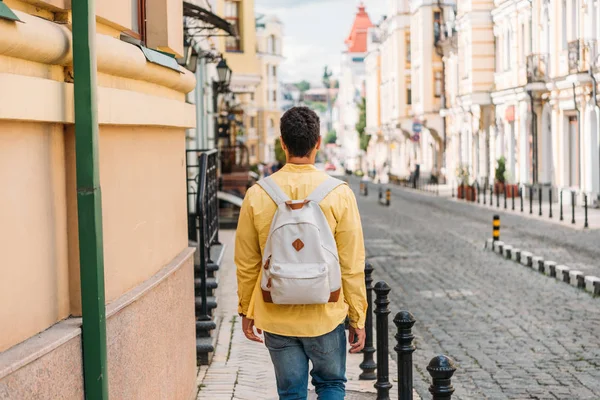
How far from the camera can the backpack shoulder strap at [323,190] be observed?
507cm

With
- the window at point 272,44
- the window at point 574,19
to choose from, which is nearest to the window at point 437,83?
the window at point 574,19

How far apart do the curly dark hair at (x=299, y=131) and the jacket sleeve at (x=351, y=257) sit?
27 centimetres

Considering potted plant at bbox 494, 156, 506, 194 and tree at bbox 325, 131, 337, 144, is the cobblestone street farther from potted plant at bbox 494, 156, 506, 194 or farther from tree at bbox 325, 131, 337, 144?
tree at bbox 325, 131, 337, 144

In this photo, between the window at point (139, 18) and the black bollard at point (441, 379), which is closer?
the black bollard at point (441, 379)

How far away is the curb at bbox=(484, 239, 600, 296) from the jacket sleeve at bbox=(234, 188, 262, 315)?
10174 millimetres

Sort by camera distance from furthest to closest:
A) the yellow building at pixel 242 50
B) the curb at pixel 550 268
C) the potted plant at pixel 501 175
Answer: the potted plant at pixel 501 175 → the yellow building at pixel 242 50 → the curb at pixel 550 268

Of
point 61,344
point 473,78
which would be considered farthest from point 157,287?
point 473,78

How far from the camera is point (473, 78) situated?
165 feet

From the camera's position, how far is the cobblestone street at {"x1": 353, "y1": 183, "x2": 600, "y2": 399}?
9242 mm

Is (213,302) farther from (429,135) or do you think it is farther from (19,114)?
(429,135)

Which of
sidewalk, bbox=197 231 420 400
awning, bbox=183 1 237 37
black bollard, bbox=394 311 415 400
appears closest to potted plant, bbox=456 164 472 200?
awning, bbox=183 1 237 37

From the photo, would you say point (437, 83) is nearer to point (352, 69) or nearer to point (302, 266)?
point (302, 266)

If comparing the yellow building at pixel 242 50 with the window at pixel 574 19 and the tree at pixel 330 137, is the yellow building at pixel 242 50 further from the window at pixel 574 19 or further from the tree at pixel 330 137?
the tree at pixel 330 137

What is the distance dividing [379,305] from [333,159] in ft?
534
